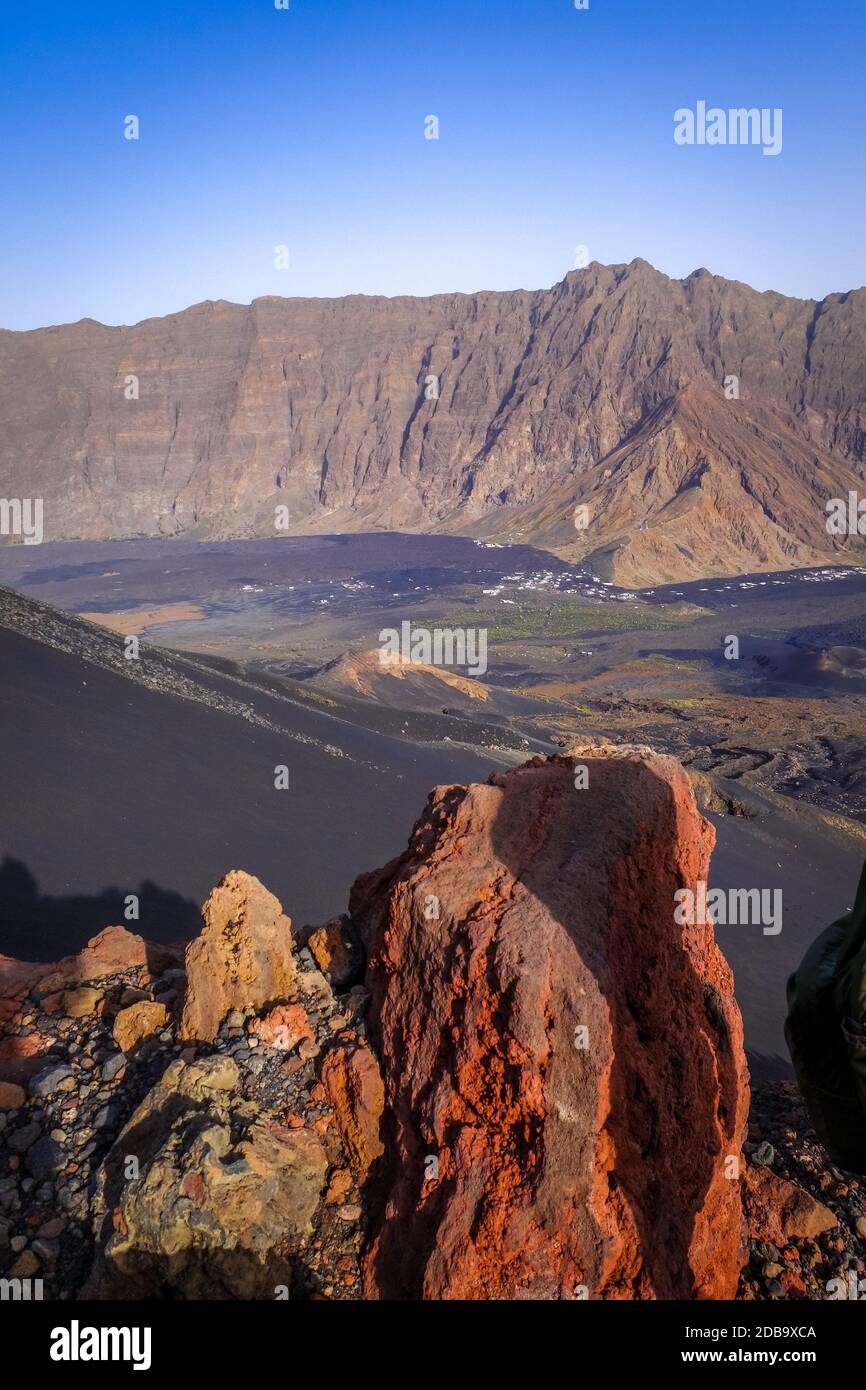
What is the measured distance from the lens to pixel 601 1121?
3369 mm

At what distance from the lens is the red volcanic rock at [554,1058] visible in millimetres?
3250

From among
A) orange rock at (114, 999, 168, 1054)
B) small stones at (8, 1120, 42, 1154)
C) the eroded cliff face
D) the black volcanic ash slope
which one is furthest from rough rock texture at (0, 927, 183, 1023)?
the eroded cliff face

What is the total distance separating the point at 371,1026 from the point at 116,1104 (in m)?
1.14

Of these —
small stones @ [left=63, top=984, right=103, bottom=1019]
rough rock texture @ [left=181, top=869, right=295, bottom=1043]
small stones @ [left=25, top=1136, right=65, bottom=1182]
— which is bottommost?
small stones @ [left=25, top=1136, right=65, bottom=1182]

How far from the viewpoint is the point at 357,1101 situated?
3.62 meters

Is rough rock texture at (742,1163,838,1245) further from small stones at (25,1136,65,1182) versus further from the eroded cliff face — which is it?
the eroded cliff face

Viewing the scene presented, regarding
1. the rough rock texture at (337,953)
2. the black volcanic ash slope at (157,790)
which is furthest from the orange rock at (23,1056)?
the black volcanic ash slope at (157,790)

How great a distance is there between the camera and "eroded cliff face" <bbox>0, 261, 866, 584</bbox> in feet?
283

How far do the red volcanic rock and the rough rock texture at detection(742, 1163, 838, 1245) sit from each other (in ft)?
1.27

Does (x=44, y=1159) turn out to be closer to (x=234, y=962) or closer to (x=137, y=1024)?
(x=137, y=1024)

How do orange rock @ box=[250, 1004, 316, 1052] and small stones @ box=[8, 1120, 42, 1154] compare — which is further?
orange rock @ box=[250, 1004, 316, 1052]

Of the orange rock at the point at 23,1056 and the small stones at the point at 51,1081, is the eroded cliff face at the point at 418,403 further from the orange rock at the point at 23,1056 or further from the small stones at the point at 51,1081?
the small stones at the point at 51,1081

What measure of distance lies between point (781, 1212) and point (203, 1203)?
9.86 ft

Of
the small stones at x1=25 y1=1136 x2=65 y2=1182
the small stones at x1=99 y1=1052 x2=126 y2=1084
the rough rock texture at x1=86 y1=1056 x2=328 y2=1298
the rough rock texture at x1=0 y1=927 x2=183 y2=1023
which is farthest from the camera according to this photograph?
the rough rock texture at x1=0 y1=927 x2=183 y2=1023
